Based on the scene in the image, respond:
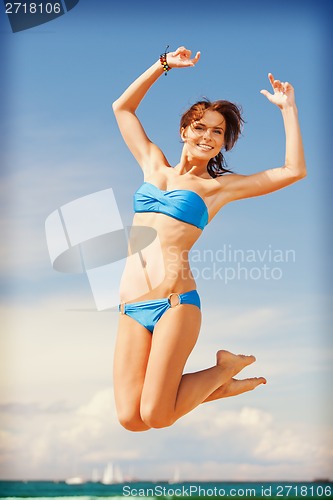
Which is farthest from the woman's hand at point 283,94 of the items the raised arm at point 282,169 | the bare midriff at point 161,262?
the bare midriff at point 161,262

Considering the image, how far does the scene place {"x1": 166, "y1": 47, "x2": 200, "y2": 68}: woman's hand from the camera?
5.33 metres

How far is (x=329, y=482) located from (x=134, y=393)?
2.05 meters

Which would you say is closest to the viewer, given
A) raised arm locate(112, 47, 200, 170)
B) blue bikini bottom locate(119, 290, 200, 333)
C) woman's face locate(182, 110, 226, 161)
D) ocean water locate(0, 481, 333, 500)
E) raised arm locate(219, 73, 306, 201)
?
blue bikini bottom locate(119, 290, 200, 333)

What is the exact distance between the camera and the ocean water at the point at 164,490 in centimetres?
608

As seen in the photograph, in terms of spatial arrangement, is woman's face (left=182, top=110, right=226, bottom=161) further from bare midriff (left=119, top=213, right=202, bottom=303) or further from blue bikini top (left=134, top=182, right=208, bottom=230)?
bare midriff (left=119, top=213, right=202, bottom=303)

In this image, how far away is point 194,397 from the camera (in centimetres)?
521

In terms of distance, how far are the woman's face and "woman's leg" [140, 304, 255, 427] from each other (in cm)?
111

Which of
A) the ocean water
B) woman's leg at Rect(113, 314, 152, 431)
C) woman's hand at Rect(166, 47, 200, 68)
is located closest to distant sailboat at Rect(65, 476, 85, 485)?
the ocean water

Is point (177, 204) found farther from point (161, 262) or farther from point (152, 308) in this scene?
point (152, 308)

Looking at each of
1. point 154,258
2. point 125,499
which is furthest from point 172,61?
point 125,499

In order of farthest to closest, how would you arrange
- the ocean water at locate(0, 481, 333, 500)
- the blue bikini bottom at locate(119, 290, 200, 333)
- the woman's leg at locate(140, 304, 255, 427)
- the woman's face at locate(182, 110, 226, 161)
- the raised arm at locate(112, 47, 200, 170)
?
the ocean water at locate(0, 481, 333, 500) → the raised arm at locate(112, 47, 200, 170) → the woman's face at locate(182, 110, 226, 161) → the blue bikini bottom at locate(119, 290, 200, 333) → the woman's leg at locate(140, 304, 255, 427)

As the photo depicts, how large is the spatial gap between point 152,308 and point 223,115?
4.83 ft

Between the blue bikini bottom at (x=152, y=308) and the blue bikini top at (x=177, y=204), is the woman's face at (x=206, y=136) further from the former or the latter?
the blue bikini bottom at (x=152, y=308)

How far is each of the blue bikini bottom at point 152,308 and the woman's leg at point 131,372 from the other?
0.15ft
